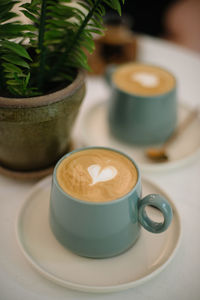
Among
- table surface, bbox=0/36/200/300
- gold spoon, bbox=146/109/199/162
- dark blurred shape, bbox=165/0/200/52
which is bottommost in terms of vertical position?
dark blurred shape, bbox=165/0/200/52

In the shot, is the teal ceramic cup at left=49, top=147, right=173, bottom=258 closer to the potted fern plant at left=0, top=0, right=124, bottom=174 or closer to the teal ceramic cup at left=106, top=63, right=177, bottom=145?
the potted fern plant at left=0, top=0, right=124, bottom=174

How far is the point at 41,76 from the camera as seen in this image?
446mm

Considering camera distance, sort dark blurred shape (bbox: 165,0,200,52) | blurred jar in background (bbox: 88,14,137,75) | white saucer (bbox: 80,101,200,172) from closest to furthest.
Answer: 1. white saucer (bbox: 80,101,200,172)
2. blurred jar in background (bbox: 88,14,137,75)
3. dark blurred shape (bbox: 165,0,200,52)

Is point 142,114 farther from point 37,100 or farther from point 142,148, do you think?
point 37,100

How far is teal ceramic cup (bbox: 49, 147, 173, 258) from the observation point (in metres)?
0.35

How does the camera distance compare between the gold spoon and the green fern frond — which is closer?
the green fern frond

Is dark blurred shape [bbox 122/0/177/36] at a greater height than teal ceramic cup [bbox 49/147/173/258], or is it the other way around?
teal ceramic cup [bbox 49/147/173/258]

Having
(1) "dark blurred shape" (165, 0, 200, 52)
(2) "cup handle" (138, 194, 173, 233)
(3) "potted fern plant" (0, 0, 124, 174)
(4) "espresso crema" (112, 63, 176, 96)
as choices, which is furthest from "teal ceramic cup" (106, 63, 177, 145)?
(1) "dark blurred shape" (165, 0, 200, 52)

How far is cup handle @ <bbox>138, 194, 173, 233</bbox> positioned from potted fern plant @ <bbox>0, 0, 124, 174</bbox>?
17 cm

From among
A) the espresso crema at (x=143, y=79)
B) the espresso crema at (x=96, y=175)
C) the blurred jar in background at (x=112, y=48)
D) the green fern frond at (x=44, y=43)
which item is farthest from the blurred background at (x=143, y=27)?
the espresso crema at (x=96, y=175)

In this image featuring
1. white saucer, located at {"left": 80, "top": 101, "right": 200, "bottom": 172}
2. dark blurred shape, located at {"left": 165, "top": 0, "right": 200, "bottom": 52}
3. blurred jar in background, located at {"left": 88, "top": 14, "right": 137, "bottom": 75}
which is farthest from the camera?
dark blurred shape, located at {"left": 165, "top": 0, "right": 200, "bottom": 52}

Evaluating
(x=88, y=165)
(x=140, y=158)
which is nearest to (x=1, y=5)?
(x=88, y=165)

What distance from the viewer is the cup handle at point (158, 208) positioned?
36cm

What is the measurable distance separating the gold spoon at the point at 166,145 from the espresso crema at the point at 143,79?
0.10 meters
